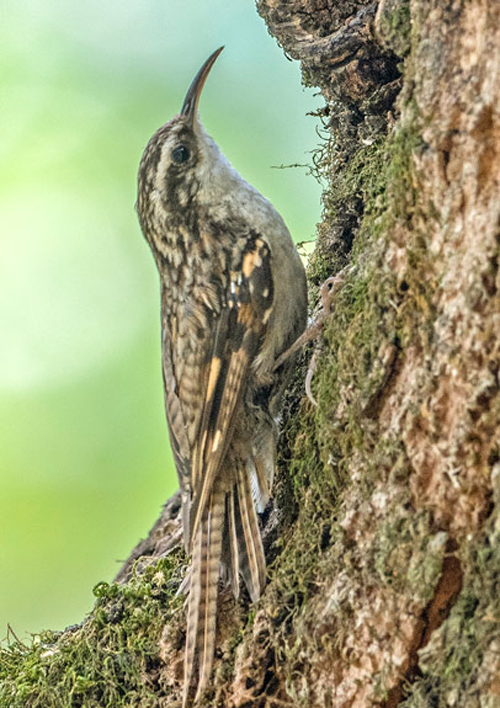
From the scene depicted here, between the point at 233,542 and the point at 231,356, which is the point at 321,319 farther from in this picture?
the point at 233,542

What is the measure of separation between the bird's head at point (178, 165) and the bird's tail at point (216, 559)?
1.11 meters

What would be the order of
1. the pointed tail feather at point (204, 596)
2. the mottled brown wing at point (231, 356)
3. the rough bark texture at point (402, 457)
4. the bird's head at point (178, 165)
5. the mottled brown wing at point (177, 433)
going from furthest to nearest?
the bird's head at point (178, 165), the mottled brown wing at point (177, 433), the mottled brown wing at point (231, 356), the pointed tail feather at point (204, 596), the rough bark texture at point (402, 457)

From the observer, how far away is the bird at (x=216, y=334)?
8.99 ft

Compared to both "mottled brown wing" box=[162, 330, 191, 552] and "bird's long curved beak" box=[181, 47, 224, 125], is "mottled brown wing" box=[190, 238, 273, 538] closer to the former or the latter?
"mottled brown wing" box=[162, 330, 191, 552]

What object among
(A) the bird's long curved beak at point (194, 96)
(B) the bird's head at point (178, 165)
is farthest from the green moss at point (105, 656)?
(A) the bird's long curved beak at point (194, 96)

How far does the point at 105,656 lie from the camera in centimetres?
277

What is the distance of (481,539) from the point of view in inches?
70.0

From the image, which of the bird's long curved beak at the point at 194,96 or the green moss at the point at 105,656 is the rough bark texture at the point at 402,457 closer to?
the green moss at the point at 105,656

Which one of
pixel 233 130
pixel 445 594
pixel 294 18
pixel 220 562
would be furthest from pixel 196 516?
pixel 233 130

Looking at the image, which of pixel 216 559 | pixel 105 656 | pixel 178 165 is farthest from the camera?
pixel 178 165

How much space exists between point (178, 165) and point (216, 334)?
0.79m

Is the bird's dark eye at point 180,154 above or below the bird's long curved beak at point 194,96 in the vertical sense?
below

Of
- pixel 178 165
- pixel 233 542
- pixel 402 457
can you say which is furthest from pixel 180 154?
pixel 402 457

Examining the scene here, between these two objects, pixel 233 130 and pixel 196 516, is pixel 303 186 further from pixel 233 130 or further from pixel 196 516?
pixel 196 516
